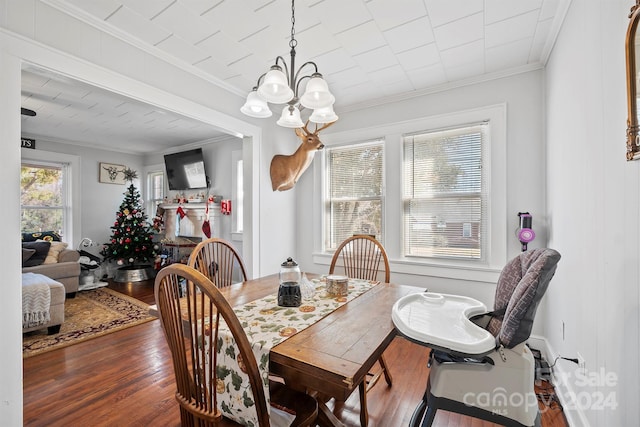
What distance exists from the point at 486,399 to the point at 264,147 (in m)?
2.95

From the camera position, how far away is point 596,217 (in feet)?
4.31

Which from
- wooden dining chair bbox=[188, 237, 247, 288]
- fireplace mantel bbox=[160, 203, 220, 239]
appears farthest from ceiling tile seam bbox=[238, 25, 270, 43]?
fireplace mantel bbox=[160, 203, 220, 239]

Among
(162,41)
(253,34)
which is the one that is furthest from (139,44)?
(253,34)

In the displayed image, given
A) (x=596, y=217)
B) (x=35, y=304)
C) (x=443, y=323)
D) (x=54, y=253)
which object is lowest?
(x=35, y=304)

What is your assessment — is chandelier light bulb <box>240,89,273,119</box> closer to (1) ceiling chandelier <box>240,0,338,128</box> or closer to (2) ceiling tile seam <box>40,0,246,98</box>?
(1) ceiling chandelier <box>240,0,338,128</box>

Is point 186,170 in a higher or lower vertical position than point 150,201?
higher

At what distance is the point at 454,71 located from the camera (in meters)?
2.59

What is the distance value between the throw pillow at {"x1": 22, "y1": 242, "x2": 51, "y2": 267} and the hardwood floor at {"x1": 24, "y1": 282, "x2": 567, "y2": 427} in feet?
6.79

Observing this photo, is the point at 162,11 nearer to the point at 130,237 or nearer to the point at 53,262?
the point at 53,262

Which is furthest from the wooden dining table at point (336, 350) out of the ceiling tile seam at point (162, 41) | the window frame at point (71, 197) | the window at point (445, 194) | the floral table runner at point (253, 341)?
the window frame at point (71, 197)

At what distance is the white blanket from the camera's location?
277 cm

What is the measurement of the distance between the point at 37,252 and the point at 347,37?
4896mm

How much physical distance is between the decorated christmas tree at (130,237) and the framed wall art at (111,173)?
0.36 meters

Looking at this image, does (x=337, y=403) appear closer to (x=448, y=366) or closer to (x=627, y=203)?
(x=448, y=366)
